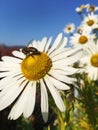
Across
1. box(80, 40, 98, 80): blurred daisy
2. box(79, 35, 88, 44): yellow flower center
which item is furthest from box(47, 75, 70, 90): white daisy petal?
box(79, 35, 88, 44): yellow flower center

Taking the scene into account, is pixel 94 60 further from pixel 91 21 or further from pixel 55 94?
pixel 91 21

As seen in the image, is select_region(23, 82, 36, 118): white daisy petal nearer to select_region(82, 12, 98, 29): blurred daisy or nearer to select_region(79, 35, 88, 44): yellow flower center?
select_region(79, 35, 88, 44): yellow flower center

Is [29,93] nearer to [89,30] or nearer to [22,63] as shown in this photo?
[22,63]

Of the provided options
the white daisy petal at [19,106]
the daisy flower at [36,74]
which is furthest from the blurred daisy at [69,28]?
the white daisy petal at [19,106]

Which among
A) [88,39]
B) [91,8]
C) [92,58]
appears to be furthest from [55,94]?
[91,8]

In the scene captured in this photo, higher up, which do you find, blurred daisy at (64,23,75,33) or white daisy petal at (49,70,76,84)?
blurred daisy at (64,23,75,33)

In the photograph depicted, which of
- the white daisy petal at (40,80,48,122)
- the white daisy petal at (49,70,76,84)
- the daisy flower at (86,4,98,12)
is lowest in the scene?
the white daisy petal at (40,80,48,122)

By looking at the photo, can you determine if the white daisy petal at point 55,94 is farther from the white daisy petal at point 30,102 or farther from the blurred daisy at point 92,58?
the blurred daisy at point 92,58
